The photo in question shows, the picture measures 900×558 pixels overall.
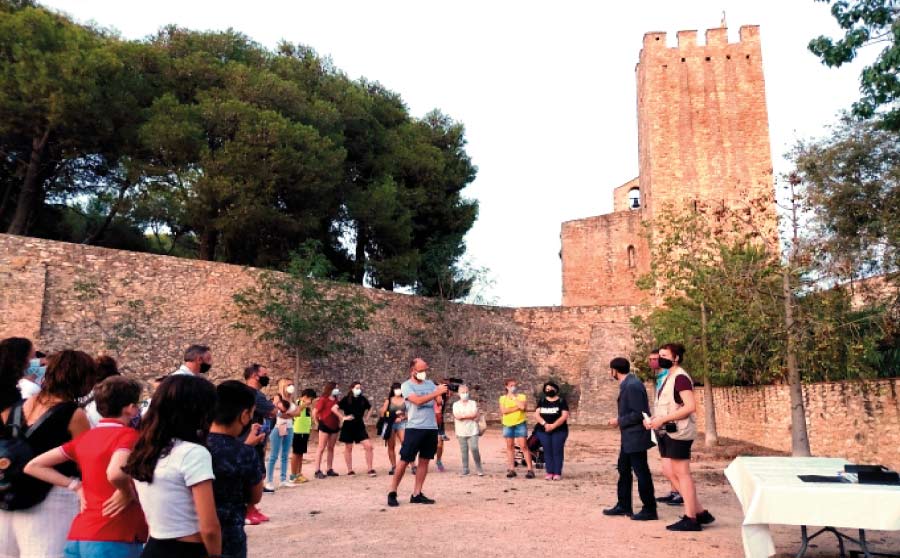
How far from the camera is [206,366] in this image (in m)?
5.52

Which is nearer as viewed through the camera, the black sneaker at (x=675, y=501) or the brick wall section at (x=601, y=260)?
the black sneaker at (x=675, y=501)

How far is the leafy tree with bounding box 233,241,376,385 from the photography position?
19.2 metres

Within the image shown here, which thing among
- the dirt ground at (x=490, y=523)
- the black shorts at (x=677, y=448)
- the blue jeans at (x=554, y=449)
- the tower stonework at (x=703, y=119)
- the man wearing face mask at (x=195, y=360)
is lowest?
the dirt ground at (x=490, y=523)

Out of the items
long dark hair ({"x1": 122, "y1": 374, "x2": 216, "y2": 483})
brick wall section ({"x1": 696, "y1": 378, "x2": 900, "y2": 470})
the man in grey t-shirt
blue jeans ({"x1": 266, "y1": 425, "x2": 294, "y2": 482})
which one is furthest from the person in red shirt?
brick wall section ({"x1": 696, "y1": 378, "x2": 900, "y2": 470})

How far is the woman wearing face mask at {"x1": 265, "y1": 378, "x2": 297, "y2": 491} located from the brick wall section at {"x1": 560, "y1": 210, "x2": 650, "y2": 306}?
2763 cm

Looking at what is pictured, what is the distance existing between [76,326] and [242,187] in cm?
674

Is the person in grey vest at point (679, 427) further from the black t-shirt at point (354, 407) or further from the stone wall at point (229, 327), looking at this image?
the stone wall at point (229, 327)

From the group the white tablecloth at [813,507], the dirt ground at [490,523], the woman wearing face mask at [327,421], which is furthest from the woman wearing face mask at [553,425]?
the white tablecloth at [813,507]

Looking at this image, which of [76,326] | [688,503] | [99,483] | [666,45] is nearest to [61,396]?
[99,483]

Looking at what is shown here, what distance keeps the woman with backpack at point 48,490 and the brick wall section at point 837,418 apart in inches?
418

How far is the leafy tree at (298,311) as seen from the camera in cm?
1923

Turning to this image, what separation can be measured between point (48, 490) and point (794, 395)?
35.5 feet

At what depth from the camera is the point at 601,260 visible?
117 ft

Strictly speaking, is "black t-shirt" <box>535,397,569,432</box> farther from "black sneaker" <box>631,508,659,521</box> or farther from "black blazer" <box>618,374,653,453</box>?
"black sneaker" <box>631,508,659,521</box>
